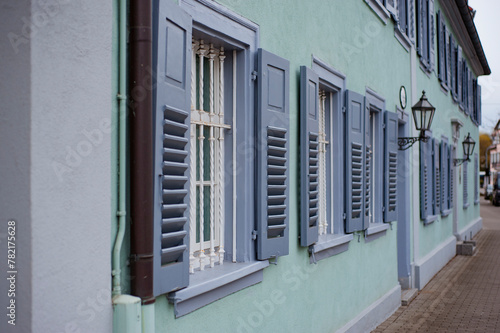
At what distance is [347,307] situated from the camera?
682 centimetres

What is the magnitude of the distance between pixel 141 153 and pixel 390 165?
6.63 meters

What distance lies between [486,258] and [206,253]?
44.2 feet

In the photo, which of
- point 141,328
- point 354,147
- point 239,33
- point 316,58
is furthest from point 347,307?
point 141,328

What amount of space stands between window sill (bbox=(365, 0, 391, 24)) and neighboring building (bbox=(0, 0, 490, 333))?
0.04 m

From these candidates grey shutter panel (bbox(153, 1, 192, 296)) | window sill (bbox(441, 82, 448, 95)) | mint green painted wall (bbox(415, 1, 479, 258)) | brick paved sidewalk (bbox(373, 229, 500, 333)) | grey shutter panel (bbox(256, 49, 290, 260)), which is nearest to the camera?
grey shutter panel (bbox(153, 1, 192, 296))

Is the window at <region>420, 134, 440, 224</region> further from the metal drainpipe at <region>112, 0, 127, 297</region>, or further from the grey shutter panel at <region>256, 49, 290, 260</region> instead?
the metal drainpipe at <region>112, 0, 127, 297</region>

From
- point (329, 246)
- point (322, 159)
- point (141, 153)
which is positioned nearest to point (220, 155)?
point (141, 153)

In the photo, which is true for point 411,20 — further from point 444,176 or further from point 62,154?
point 62,154

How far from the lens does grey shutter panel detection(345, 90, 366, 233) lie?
6.89 metres

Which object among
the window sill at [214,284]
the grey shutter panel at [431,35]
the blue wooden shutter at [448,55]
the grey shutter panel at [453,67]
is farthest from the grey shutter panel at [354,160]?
the grey shutter panel at [453,67]

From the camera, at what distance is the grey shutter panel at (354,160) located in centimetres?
689

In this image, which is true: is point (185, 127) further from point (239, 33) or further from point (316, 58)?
point (316, 58)

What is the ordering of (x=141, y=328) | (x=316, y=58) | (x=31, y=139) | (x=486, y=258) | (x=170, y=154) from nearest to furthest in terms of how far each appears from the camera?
(x=31, y=139)
(x=141, y=328)
(x=170, y=154)
(x=316, y=58)
(x=486, y=258)

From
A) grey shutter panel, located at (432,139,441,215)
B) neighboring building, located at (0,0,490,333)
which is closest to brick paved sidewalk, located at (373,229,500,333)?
neighboring building, located at (0,0,490,333)
